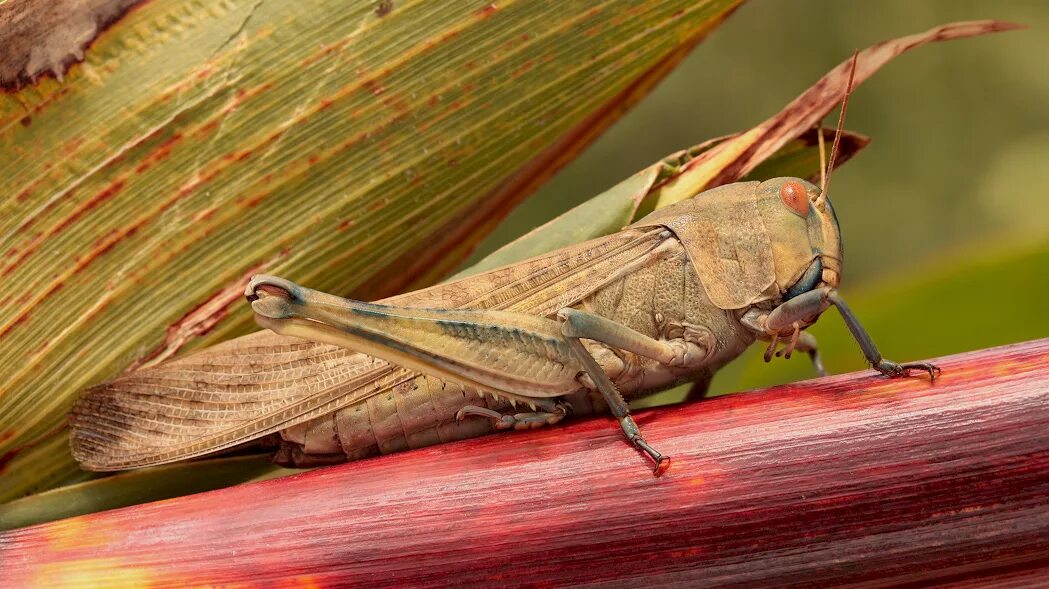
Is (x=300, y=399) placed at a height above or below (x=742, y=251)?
above

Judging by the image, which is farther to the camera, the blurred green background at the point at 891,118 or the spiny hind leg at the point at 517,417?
the blurred green background at the point at 891,118

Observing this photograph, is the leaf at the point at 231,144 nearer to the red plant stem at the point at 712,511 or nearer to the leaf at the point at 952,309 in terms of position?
the red plant stem at the point at 712,511

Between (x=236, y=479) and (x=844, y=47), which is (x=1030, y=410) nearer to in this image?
(x=236, y=479)

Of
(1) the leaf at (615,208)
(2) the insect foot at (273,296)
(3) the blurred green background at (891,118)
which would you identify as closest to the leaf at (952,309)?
(1) the leaf at (615,208)

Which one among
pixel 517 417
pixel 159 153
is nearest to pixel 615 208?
pixel 517 417

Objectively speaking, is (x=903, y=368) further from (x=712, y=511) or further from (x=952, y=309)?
(x=952, y=309)

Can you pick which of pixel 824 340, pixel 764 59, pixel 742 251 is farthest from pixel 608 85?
pixel 764 59
